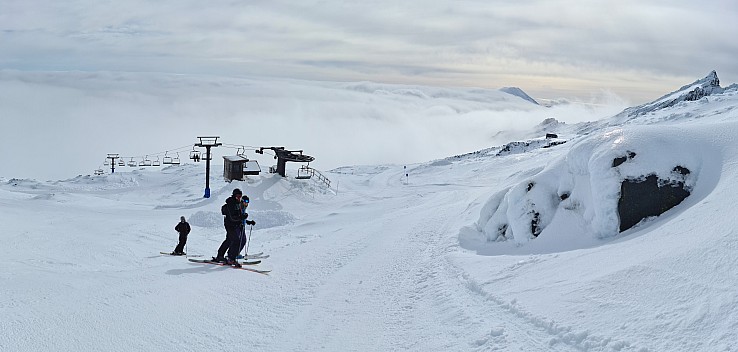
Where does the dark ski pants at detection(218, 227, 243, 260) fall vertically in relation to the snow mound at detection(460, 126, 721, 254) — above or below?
below

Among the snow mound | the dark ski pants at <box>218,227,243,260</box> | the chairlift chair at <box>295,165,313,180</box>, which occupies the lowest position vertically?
the chairlift chair at <box>295,165,313,180</box>

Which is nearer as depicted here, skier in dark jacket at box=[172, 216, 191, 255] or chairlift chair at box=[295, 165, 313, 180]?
skier in dark jacket at box=[172, 216, 191, 255]

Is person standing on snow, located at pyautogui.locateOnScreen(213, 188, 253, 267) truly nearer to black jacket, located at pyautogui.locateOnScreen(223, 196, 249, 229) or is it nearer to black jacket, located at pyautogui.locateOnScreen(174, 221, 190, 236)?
black jacket, located at pyautogui.locateOnScreen(223, 196, 249, 229)

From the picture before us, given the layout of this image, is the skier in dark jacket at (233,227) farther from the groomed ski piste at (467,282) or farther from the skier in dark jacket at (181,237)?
the skier in dark jacket at (181,237)

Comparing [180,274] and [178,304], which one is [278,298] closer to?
[178,304]

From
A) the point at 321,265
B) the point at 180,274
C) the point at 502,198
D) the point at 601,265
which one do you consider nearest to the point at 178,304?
the point at 180,274

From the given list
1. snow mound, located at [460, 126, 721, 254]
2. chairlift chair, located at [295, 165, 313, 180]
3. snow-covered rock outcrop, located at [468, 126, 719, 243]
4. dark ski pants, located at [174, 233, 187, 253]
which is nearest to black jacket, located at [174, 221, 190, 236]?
dark ski pants, located at [174, 233, 187, 253]

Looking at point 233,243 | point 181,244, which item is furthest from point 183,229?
point 233,243

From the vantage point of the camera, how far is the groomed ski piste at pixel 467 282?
6895mm

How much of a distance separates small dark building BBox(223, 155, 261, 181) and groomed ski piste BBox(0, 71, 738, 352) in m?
33.4

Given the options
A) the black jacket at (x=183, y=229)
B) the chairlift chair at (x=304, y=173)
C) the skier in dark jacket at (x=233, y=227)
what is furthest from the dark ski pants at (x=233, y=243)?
the chairlift chair at (x=304, y=173)

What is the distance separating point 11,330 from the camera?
6.84 meters

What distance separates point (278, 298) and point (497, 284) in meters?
3.96

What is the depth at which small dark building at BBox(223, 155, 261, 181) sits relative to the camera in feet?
175
